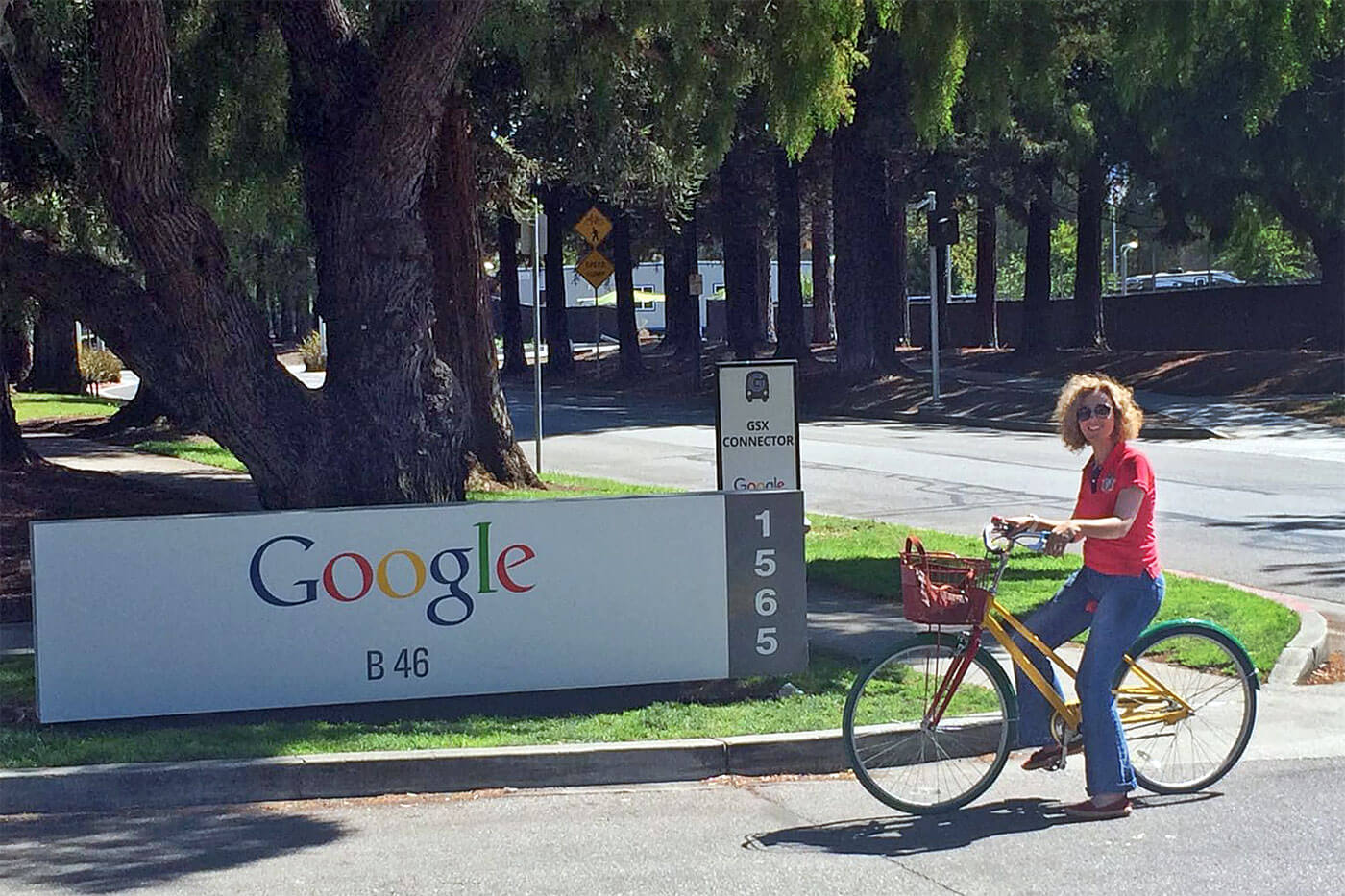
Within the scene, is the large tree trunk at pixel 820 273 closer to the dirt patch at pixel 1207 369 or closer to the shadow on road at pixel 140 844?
the dirt patch at pixel 1207 369

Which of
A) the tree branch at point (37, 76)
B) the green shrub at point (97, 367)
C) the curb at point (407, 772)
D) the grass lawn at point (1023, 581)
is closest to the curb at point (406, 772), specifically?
the curb at point (407, 772)

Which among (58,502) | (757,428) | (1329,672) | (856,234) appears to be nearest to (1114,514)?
(1329,672)

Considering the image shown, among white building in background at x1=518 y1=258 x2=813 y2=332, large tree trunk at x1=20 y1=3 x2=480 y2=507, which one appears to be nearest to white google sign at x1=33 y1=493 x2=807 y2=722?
large tree trunk at x1=20 y1=3 x2=480 y2=507

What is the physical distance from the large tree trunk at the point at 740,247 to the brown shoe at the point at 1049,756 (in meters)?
29.5

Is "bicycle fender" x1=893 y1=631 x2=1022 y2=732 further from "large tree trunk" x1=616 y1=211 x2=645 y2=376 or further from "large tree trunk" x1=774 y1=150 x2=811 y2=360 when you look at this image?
"large tree trunk" x1=616 y1=211 x2=645 y2=376

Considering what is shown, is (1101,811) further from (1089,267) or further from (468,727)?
(1089,267)

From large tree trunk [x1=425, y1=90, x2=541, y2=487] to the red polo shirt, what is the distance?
11265 millimetres

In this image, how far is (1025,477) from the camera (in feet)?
65.0

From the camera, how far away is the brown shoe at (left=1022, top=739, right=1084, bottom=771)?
21.6ft

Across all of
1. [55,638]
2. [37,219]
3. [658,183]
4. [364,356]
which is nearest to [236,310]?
[364,356]

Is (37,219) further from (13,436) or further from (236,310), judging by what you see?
(236,310)

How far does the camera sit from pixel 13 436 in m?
19.1

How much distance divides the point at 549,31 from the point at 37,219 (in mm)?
7285

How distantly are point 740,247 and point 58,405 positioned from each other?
15897mm
